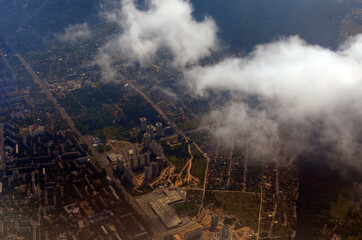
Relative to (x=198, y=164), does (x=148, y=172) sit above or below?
below

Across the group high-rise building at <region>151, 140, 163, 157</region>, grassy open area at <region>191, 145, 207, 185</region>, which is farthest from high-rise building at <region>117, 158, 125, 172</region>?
grassy open area at <region>191, 145, 207, 185</region>

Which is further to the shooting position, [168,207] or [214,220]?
[168,207]

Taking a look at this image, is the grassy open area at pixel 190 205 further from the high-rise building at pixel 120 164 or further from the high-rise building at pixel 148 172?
the high-rise building at pixel 120 164

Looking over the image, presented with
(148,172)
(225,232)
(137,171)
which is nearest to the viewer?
(225,232)

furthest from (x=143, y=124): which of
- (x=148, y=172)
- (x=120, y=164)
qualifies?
(x=148, y=172)

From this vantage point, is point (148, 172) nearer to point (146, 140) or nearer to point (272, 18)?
point (146, 140)

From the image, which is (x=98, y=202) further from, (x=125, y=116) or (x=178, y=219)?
(x=125, y=116)

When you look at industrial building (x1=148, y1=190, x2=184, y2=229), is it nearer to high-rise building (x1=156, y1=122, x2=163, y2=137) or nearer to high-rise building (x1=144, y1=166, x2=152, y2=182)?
high-rise building (x1=144, y1=166, x2=152, y2=182)
